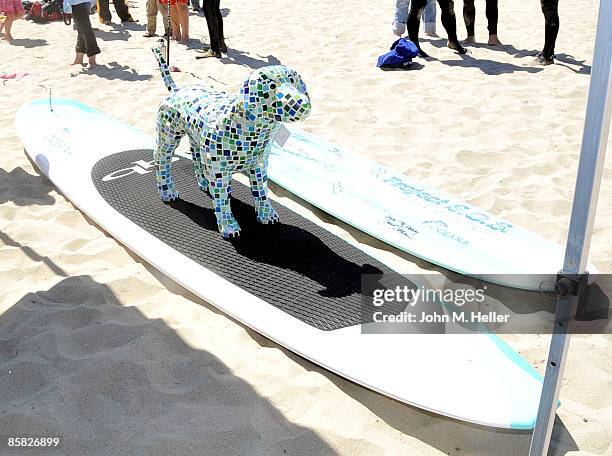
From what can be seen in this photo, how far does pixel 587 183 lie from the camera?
4.95 ft

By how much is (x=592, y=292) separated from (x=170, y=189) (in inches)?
103

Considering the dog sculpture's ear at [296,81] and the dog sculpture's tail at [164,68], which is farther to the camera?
the dog sculpture's tail at [164,68]

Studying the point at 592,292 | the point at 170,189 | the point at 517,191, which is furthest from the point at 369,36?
the point at 592,292

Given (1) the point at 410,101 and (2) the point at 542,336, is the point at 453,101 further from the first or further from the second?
(2) the point at 542,336

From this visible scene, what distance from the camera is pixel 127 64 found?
7.08 meters

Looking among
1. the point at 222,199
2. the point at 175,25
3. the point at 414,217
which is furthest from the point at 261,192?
the point at 175,25

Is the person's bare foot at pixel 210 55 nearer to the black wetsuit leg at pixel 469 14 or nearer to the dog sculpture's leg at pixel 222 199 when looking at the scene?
the black wetsuit leg at pixel 469 14

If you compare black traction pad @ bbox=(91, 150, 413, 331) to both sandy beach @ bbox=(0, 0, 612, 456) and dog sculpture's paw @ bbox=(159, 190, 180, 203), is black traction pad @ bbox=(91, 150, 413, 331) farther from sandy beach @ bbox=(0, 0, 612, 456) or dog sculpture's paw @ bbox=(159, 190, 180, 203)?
sandy beach @ bbox=(0, 0, 612, 456)

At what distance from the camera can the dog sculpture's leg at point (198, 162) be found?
3475 millimetres

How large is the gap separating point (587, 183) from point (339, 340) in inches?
53.1

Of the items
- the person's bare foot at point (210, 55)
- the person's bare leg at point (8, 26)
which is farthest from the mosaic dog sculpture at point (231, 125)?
the person's bare leg at point (8, 26)

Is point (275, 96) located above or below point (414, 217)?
above

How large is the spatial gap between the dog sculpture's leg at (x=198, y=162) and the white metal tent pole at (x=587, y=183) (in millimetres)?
2185

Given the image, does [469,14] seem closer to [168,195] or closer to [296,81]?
[168,195]
